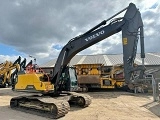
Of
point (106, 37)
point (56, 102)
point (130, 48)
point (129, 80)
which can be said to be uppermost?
point (106, 37)

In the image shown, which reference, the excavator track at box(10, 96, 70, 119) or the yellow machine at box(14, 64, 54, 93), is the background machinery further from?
the excavator track at box(10, 96, 70, 119)

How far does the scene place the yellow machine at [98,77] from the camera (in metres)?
21.3

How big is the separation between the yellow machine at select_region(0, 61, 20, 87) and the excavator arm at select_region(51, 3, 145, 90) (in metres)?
13.2

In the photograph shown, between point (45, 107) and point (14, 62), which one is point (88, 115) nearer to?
point (45, 107)

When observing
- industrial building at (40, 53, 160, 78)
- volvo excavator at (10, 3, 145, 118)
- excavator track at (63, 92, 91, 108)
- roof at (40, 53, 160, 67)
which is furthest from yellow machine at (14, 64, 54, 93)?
roof at (40, 53, 160, 67)

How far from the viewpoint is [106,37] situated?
35.2ft

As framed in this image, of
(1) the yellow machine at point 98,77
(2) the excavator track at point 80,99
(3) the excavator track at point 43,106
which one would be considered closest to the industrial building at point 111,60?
(1) the yellow machine at point 98,77

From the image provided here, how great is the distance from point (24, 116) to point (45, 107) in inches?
40.0

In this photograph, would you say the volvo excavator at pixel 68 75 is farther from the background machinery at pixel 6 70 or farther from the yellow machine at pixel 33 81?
the background machinery at pixel 6 70

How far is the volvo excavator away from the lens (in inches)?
372

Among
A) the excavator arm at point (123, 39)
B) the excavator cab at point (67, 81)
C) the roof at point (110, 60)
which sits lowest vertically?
the excavator cab at point (67, 81)

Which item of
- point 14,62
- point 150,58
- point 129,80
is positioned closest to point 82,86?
point 14,62

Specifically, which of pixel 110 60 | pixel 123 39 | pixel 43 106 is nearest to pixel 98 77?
pixel 43 106

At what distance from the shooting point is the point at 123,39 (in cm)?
970
